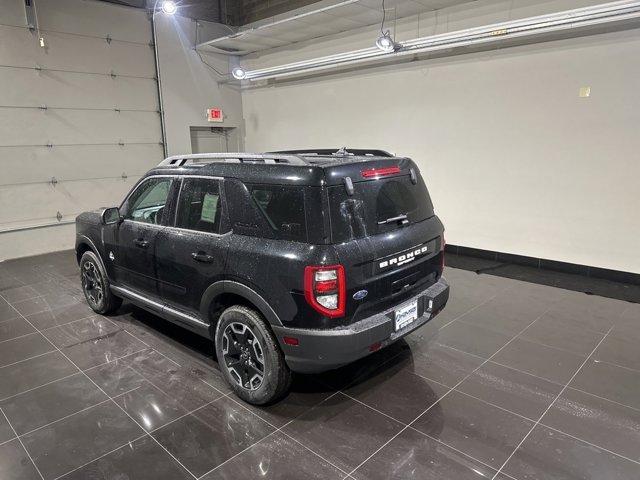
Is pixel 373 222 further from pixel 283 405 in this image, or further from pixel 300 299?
pixel 283 405

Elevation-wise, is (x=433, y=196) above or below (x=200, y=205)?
below

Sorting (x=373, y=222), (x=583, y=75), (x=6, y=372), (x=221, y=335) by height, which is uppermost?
(x=583, y=75)

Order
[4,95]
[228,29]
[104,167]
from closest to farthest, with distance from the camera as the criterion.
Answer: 1. [4,95]
2. [104,167]
3. [228,29]

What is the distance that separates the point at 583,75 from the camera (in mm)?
4734

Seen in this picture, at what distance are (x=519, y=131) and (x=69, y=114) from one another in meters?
6.93

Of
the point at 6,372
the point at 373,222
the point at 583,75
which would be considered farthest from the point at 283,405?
the point at 583,75

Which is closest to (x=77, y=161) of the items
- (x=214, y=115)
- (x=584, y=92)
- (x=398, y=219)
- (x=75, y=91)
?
(x=75, y=91)

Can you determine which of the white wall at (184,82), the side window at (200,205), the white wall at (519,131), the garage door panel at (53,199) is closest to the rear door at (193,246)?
the side window at (200,205)

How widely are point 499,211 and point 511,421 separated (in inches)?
150

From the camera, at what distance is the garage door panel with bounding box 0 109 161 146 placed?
6.47 metres

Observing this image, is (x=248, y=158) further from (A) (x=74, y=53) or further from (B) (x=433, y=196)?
(A) (x=74, y=53)

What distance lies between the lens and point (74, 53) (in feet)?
22.7

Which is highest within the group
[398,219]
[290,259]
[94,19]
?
[94,19]

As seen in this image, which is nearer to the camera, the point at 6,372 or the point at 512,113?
the point at 6,372
